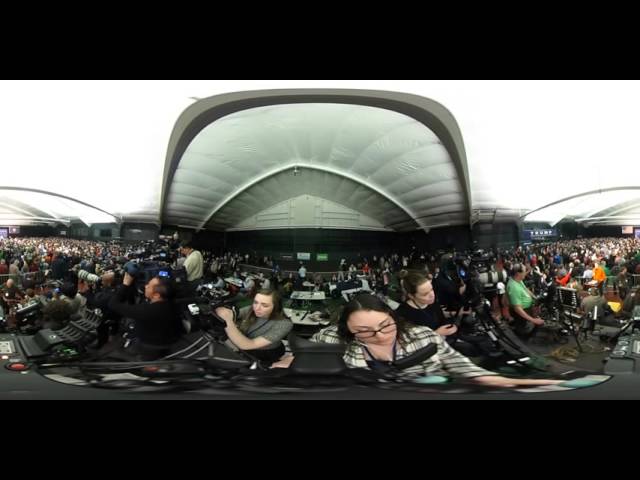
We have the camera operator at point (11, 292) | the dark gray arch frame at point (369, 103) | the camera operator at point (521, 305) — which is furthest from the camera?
the camera operator at point (11, 292)

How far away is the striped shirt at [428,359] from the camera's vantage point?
7.52ft

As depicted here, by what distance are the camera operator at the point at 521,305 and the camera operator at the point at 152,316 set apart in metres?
1.97

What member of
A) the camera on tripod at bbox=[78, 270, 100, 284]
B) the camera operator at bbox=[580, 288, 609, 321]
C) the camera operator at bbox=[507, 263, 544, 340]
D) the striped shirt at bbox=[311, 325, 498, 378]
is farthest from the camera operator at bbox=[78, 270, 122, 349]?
the camera operator at bbox=[580, 288, 609, 321]

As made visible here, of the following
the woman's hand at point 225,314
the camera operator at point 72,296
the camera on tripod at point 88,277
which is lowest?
the woman's hand at point 225,314

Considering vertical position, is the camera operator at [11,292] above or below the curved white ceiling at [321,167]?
below

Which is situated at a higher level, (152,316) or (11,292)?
(11,292)

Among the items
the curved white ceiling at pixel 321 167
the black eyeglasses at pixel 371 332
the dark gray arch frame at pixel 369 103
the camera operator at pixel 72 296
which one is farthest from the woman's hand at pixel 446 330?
the camera operator at pixel 72 296

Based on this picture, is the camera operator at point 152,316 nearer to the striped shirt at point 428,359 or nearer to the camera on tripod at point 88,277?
the camera on tripod at point 88,277

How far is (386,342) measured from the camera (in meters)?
2.29

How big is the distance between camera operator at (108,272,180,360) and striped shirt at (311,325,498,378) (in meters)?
0.84

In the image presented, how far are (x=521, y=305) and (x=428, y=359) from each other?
643 millimetres

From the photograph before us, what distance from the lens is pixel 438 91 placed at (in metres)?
2.22

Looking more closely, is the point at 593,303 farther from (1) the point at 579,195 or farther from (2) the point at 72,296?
(2) the point at 72,296

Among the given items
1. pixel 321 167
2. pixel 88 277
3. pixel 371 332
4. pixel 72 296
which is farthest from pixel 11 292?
pixel 371 332
